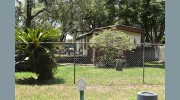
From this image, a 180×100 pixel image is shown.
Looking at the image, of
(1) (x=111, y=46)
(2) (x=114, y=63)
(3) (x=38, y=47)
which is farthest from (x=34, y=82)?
(1) (x=111, y=46)

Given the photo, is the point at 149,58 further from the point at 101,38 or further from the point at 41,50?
the point at 41,50

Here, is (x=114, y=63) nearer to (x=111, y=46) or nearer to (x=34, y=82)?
(x=111, y=46)

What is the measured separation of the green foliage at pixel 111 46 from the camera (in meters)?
22.0

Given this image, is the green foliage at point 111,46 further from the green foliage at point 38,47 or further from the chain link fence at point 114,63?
the green foliage at point 38,47

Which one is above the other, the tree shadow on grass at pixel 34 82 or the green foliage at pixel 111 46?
the green foliage at pixel 111 46

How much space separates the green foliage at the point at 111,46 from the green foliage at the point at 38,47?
8876mm

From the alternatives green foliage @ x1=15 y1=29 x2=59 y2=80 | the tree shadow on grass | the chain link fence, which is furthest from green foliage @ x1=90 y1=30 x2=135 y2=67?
green foliage @ x1=15 y1=29 x2=59 y2=80

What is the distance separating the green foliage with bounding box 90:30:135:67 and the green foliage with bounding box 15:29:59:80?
349 inches

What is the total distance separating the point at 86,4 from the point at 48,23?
54.6ft

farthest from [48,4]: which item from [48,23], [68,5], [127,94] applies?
[127,94]

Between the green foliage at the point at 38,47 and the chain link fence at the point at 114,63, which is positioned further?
the chain link fence at the point at 114,63

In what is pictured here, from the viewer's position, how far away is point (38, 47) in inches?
514

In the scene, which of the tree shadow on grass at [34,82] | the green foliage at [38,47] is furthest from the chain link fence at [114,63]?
the tree shadow on grass at [34,82]

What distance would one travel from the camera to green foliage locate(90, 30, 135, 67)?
72.1 feet
